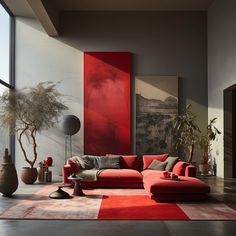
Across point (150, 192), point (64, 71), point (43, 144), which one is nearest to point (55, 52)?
point (64, 71)

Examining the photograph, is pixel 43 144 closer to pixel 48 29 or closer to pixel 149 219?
pixel 48 29

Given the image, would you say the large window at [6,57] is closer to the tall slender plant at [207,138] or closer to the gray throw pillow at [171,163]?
the gray throw pillow at [171,163]

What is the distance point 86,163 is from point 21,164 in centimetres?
294

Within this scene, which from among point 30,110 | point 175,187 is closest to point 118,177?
point 175,187

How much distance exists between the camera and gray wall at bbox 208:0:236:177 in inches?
407

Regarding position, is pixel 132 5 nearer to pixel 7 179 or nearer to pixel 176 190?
pixel 176 190

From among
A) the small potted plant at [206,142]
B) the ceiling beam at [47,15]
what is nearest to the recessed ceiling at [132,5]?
the ceiling beam at [47,15]

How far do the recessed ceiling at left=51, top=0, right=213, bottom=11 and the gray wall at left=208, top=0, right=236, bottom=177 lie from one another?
0.54 metres

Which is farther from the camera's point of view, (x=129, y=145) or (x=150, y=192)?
(x=129, y=145)

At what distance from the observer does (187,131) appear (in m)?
12.0

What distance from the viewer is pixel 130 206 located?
7.09 metres

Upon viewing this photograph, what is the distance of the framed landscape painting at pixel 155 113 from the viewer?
12328mm

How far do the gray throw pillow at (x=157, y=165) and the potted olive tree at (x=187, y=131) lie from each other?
1658 millimetres

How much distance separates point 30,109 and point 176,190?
5.10 metres
